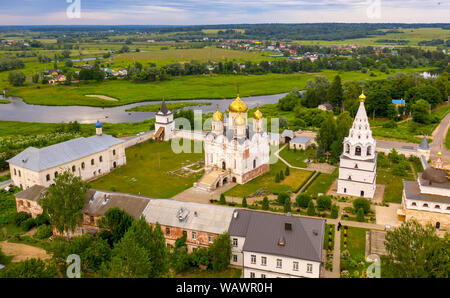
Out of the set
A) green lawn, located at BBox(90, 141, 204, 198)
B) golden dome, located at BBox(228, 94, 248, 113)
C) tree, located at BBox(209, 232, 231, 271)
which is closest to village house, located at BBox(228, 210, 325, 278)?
tree, located at BBox(209, 232, 231, 271)

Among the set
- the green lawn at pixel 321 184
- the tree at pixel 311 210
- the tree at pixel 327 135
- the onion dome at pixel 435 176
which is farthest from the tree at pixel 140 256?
the tree at pixel 327 135

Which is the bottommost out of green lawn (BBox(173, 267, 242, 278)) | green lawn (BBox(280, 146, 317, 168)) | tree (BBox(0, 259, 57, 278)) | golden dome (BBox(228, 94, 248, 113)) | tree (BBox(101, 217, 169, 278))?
green lawn (BBox(173, 267, 242, 278))

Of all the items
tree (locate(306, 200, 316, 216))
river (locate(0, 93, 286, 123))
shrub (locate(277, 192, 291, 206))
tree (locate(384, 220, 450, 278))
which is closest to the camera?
tree (locate(384, 220, 450, 278))

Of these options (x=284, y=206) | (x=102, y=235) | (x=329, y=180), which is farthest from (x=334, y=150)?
(x=102, y=235)

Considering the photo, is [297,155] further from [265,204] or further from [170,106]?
[170,106]

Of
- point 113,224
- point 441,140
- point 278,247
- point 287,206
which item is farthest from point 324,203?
point 441,140

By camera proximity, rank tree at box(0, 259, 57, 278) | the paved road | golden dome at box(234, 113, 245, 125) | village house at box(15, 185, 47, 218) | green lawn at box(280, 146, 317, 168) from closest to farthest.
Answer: tree at box(0, 259, 57, 278)
village house at box(15, 185, 47, 218)
golden dome at box(234, 113, 245, 125)
green lawn at box(280, 146, 317, 168)
the paved road

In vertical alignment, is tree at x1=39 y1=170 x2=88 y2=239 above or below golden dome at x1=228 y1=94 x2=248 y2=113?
below

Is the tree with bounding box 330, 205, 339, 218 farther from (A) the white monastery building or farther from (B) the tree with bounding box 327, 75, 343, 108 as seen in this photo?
(B) the tree with bounding box 327, 75, 343, 108

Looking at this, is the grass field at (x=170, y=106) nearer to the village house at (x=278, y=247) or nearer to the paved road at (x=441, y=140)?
the paved road at (x=441, y=140)
